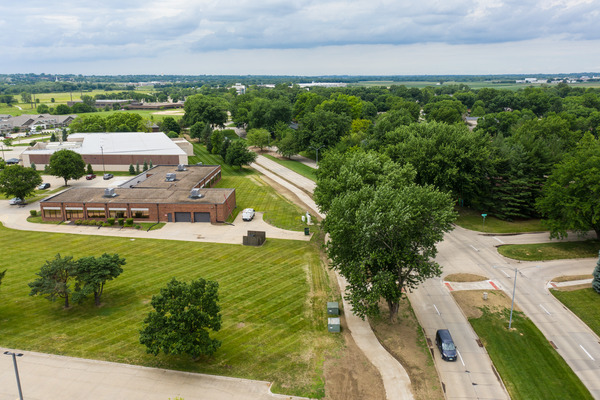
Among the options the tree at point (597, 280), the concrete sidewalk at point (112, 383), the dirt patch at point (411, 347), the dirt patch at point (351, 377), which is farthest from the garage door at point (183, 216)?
the tree at point (597, 280)

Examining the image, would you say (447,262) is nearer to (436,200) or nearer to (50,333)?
(436,200)

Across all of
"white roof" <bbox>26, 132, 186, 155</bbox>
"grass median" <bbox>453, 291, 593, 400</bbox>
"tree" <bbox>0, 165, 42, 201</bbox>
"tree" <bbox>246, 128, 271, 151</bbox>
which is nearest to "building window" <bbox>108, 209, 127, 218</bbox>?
"tree" <bbox>0, 165, 42, 201</bbox>

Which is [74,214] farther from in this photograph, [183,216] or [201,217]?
[201,217]

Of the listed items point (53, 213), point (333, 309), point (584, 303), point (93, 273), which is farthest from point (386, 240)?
point (53, 213)

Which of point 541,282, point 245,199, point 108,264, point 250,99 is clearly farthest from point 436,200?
point 250,99

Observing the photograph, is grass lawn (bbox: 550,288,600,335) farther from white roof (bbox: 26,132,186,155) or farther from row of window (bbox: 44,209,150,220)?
white roof (bbox: 26,132,186,155)
